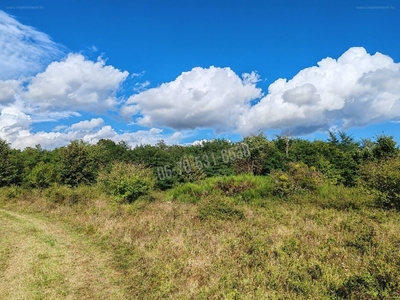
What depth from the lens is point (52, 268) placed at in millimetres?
6734

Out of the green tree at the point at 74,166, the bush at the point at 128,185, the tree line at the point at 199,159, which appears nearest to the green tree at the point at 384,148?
the tree line at the point at 199,159

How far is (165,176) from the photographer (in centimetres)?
2659

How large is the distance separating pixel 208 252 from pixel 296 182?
10014mm

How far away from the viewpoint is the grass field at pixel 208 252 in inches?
210

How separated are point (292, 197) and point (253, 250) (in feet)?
26.3

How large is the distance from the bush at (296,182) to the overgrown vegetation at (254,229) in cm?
6

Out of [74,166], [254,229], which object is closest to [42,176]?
[74,166]

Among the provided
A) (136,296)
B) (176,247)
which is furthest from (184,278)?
(176,247)

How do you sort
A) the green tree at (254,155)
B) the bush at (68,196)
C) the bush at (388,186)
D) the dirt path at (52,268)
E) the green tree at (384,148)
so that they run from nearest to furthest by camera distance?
the dirt path at (52,268)
the bush at (388,186)
the bush at (68,196)
the green tree at (384,148)
the green tree at (254,155)

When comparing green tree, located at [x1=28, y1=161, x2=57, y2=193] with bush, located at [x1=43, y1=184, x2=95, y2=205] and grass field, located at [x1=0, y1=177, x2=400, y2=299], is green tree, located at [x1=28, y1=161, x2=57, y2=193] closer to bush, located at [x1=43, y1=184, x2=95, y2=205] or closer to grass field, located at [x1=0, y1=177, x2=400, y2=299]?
bush, located at [x1=43, y1=184, x2=95, y2=205]

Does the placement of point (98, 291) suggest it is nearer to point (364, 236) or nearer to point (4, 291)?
point (4, 291)

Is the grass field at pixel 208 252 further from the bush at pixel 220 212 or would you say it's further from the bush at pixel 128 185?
the bush at pixel 128 185

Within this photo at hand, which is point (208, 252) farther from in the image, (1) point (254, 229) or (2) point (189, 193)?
(2) point (189, 193)

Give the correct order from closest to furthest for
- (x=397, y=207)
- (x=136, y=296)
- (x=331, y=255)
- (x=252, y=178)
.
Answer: (x=136, y=296) < (x=331, y=255) < (x=397, y=207) < (x=252, y=178)
